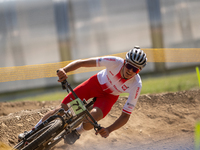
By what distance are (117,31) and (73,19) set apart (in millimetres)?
1908

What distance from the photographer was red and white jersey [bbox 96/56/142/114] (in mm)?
3574

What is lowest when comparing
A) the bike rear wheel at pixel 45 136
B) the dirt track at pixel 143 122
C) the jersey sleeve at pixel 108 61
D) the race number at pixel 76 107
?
the dirt track at pixel 143 122

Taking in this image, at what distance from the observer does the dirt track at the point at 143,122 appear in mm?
4891

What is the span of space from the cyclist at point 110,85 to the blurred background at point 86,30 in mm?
5004

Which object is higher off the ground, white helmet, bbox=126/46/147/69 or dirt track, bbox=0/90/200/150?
white helmet, bbox=126/46/147/69

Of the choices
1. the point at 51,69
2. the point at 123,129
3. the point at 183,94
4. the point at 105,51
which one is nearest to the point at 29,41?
the point at 51,69

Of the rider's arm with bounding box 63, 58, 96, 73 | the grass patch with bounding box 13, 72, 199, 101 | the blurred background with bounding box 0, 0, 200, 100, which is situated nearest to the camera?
the rider's arm with bounding box 63, 58, 96, 73

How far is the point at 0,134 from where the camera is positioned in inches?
174

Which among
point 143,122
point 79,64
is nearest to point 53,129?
point 79,64

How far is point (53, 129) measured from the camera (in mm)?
2959

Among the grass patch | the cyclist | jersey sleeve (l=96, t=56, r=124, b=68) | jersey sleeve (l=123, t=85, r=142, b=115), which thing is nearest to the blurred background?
the grass patch

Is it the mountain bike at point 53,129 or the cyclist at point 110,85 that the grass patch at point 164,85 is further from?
the mountain bike at point 53,129

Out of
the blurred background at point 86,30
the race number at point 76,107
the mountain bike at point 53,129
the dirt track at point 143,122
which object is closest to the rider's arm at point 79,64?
the mountain bike at point 53,129

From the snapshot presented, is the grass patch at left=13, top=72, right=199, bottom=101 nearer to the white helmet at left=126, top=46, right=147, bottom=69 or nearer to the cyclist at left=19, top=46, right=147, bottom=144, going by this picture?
the cyclist at left=19, top=46, right=147, bottom=144
